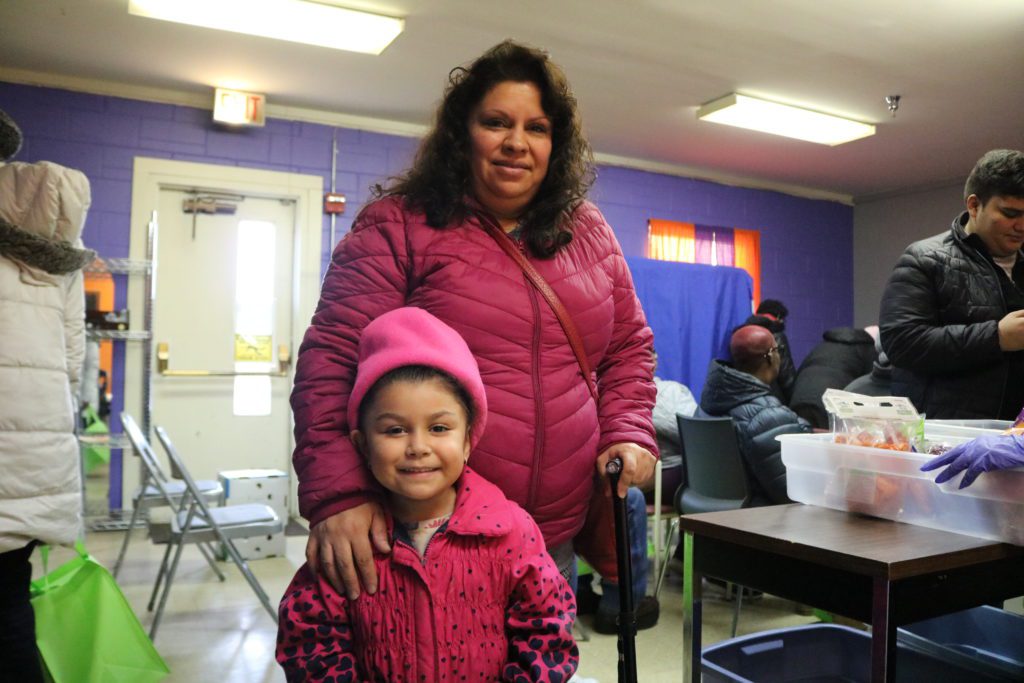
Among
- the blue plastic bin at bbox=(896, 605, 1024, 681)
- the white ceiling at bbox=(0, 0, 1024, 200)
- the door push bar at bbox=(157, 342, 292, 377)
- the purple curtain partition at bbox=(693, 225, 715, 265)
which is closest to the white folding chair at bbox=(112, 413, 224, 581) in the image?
the door push bar at bbox=(157, 342, 292, 377)

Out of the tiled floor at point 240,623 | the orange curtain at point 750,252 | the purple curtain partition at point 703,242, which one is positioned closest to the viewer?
the tiled floor at point 240,623

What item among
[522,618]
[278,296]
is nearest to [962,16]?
[522,618]

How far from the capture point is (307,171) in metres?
5.52

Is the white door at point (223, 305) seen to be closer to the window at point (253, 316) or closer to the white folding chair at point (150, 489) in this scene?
the window at point (253, 316)

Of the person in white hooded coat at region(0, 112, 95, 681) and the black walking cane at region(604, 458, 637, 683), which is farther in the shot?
the person in white hooded coat at region(0, 112, 95, 681)

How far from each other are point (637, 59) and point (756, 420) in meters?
2.38

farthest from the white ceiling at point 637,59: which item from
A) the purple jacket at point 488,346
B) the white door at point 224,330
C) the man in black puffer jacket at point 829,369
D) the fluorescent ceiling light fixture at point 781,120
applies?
the purple jacket at point 488,346

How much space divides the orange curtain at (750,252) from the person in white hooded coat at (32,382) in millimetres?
6283

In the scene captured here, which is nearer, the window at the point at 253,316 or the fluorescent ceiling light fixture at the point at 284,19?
the fluorescent ceiling light fixture at the point at 284,19

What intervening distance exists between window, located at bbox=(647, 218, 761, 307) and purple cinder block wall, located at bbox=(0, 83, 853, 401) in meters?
0.08

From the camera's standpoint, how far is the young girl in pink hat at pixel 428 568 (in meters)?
1.11

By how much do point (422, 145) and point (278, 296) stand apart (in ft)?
14.5

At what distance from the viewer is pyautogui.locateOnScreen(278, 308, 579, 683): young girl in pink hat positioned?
111 centimetres

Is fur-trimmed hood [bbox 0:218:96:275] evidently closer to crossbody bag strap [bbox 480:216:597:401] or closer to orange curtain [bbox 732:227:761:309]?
crossbody bag strap [bbox 480:216:597:401]
